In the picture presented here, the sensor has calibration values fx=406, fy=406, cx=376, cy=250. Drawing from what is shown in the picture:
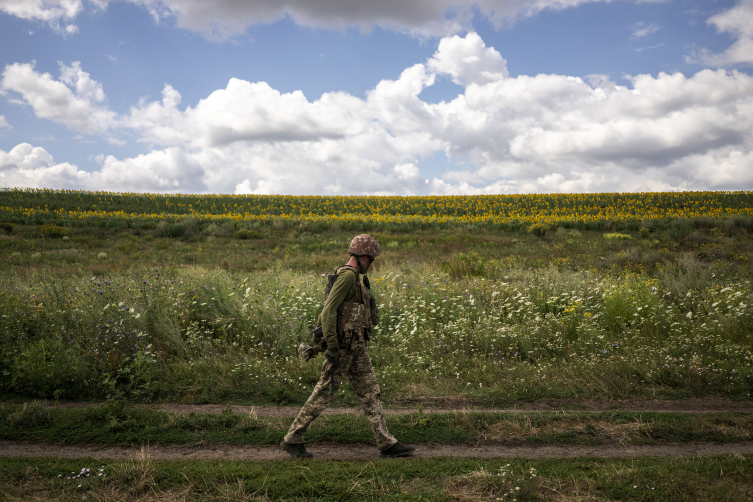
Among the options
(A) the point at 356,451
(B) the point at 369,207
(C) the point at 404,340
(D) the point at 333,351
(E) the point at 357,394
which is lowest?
(A) the point at 356,451

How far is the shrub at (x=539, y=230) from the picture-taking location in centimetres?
2730

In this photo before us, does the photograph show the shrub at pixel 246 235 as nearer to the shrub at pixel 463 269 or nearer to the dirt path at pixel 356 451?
the shrub at pixel 463 269

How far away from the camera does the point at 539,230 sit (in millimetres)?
27609

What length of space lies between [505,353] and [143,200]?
53.9 m

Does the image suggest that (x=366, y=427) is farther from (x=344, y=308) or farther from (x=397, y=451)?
(x=344, y=308)

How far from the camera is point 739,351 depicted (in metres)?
6.66

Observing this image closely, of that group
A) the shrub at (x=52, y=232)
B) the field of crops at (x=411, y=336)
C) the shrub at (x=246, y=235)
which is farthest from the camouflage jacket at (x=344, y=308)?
the shrub at (x=52, y=232)

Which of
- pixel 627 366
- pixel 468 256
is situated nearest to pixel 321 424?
pixel 627 366

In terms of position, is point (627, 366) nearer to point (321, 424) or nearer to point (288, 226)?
point (321, 424)

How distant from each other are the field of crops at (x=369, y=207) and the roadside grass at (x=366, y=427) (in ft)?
93.3

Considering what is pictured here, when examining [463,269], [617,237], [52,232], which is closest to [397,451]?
[463,269]

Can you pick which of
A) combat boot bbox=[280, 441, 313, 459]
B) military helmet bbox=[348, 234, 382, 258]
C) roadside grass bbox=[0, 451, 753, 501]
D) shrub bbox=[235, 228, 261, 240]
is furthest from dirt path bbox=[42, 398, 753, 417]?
shrub bbox=[235, 228, 261, 240]

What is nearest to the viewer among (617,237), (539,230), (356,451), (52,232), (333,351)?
(333,351)

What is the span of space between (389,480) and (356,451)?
822 millimetres
